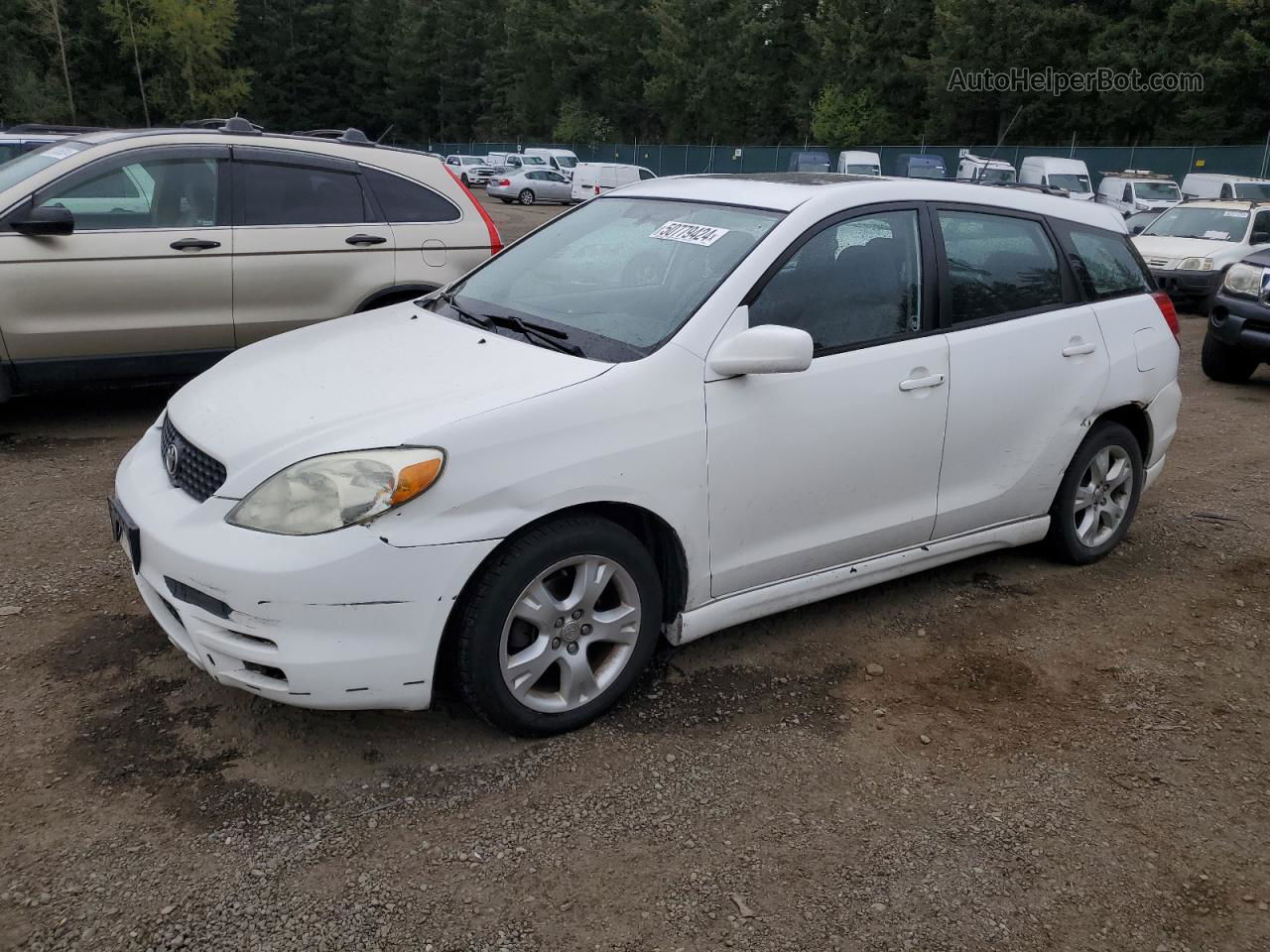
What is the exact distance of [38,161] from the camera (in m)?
6.10

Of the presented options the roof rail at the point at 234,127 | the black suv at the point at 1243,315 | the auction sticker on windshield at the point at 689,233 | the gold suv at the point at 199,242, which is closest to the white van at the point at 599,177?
the black suv at the point at 1243,315

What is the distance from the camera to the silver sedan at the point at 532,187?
3784cm

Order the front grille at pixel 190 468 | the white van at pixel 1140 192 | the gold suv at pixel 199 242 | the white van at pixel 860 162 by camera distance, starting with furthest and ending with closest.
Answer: the white van at pixel 860 162 → the white van at pixel 1140 192 → the gold suv at pixel 199 242 → the front grille at pixel 190 468

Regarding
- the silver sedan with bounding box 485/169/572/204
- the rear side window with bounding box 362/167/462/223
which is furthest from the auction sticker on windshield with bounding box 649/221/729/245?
the silver sedan with bounding box 485/169/572/204

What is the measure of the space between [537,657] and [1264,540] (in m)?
4.11

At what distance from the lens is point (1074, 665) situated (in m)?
3.87

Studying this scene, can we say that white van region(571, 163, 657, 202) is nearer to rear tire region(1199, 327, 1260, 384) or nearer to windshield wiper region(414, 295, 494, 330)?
rear tire region(1199, 327, 1260, 384)

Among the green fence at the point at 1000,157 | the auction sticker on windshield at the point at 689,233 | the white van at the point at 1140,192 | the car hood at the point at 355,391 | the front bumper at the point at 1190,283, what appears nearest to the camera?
the car hood at the point at 355,391

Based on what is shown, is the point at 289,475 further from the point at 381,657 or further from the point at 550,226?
the point at 550,226

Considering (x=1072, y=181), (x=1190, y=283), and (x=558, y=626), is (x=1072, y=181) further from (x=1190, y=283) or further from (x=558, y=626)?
(x=558, y=626)

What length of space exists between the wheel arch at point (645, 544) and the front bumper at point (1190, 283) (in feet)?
39.5

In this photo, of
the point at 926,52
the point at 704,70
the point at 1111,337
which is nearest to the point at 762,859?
the point at 1111,337

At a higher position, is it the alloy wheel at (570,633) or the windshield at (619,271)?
the windshield at (619,271)

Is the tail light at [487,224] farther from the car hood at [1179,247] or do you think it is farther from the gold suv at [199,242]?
the car hood at [1179,247]
